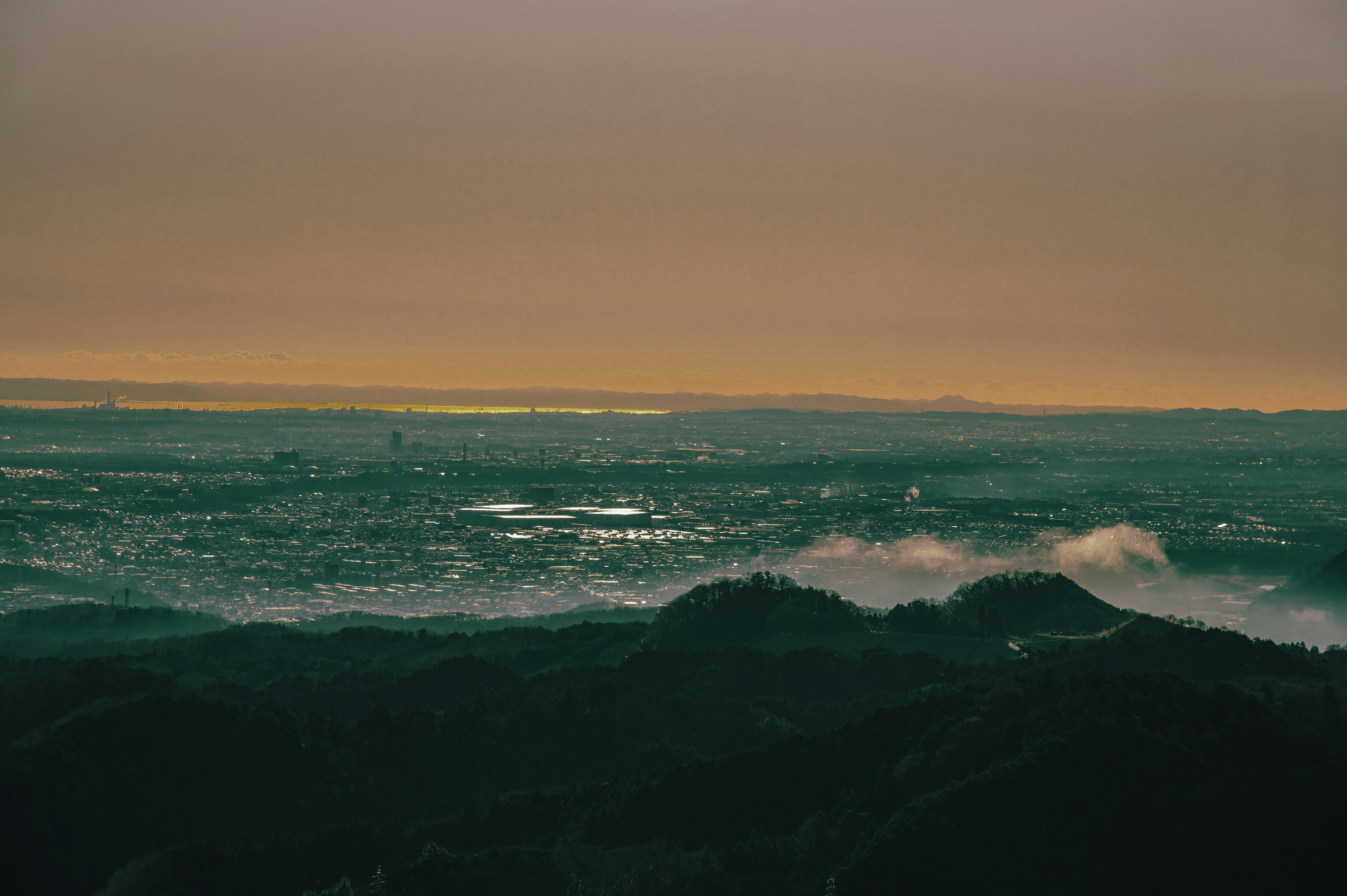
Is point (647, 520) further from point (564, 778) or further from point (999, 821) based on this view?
point (999, 821)

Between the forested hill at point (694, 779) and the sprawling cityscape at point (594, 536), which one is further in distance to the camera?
the sprawling cityscape at point (594, 536)

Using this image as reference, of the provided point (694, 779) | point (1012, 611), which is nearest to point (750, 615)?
point (1012, 611)

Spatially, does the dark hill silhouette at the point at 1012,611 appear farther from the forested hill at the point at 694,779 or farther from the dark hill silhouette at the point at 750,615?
the forested hill at the point at 694,779

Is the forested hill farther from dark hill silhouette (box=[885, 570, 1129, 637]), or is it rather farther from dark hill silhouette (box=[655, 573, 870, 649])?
dark hill silhouette (box=[885, 570, 1129, 637])

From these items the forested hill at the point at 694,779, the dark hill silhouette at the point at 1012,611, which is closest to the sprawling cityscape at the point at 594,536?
the dark hill silhouette at the point at 1012,611

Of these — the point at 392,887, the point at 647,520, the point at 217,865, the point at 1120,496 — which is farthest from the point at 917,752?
the point at 1120,496

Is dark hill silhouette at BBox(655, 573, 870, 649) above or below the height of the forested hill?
below

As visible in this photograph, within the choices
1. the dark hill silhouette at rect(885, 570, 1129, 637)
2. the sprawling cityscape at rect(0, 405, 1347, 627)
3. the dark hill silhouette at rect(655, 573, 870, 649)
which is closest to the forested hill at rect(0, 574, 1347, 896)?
the dark hill silhouette at rect(655, 573, 870, 649)

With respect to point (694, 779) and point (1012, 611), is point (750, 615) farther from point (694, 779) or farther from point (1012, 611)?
point (694, 779)
